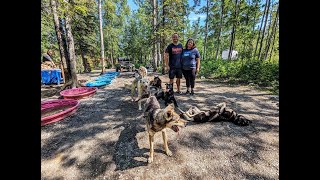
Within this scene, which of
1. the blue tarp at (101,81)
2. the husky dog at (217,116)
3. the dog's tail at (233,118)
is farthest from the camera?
the blue tarp at (101,81)

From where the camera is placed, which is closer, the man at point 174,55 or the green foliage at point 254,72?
the man at point 174,55

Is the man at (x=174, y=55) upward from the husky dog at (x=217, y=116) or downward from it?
upward

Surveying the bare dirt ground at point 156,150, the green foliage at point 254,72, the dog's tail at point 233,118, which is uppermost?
the green foliage at point 254,72

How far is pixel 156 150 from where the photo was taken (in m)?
2.97

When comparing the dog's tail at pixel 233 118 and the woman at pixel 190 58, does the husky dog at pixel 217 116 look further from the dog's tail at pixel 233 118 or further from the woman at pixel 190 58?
the woman at pixel 190 58

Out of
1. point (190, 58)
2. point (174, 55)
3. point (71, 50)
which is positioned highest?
point (71, 50)

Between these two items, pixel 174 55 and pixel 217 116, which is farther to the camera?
pixel 174 55

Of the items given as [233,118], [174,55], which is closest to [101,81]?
[174,55]

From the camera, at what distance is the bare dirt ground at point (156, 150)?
7.92 ft

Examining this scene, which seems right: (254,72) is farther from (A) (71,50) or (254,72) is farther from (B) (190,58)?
(A) (71,50)

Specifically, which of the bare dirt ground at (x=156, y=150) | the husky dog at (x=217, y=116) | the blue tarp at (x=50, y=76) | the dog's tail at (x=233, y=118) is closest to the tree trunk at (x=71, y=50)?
the blue tarp at (x=50, y=76)

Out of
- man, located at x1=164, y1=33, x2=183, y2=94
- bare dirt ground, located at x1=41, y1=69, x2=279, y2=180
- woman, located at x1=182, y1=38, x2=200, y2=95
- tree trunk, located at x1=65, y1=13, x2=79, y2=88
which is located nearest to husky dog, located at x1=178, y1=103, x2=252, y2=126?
bare dirt ground, located at x1=41, y1=69, x2=279, y2=180

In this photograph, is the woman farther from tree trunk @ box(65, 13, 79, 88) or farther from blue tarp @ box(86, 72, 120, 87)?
blue tarp @ box(86, 72, 120, 87)
